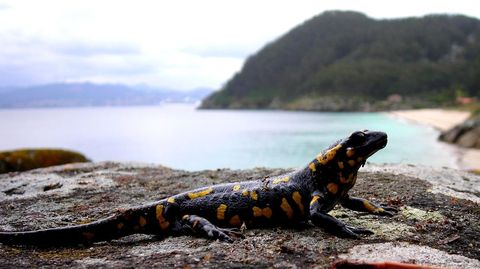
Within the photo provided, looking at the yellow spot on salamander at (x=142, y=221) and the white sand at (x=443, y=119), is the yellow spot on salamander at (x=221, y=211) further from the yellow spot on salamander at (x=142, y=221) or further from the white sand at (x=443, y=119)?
the white sand at (x=443, y=119)

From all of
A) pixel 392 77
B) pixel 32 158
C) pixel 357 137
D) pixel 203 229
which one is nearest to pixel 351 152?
pixel 357 137

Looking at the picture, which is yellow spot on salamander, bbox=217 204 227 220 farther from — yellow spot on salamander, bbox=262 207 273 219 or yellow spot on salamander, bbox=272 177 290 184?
yellow spot on salamander, bbox=272 177 290 184

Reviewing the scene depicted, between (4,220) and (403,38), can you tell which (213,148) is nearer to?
(4,220)

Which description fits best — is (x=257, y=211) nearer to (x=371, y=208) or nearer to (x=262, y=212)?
(x=262, y=212)

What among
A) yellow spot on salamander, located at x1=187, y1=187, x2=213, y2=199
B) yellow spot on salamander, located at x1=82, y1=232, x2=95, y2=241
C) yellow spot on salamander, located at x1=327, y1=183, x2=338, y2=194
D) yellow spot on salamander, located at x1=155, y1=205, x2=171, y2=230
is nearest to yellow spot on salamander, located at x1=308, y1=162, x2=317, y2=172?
yellow spot on salamander, located at x1=327, y1=183, x2=338, y2=194

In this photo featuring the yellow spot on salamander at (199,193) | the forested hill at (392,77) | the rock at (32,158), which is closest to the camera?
the yellow spot on salamander at (199,193)

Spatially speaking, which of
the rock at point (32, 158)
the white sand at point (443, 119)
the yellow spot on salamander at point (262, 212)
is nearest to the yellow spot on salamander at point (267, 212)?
the yellow spot on salamander at point (262, 212)
